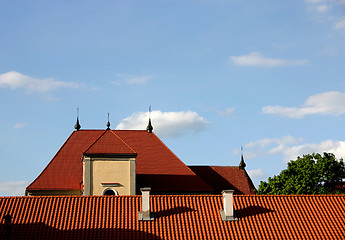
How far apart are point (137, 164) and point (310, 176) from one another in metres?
15.2

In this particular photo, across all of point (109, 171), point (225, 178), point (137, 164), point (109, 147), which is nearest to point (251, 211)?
point (109, 171)

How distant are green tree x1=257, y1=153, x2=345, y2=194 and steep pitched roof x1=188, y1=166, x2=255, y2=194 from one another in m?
7.25

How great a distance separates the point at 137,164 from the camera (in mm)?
50531

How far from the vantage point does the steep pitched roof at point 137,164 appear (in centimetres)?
4772

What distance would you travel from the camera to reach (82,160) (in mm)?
48719

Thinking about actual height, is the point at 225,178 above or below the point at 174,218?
above

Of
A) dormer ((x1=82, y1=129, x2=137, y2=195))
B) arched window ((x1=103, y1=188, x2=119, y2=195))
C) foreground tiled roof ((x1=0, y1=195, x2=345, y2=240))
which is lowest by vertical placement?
foreground tiled roof ((x1=0, y1=195, x2=345, y2=240))

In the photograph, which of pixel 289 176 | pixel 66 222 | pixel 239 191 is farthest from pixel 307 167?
pixel 66 222

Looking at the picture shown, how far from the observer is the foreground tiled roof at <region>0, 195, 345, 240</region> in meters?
30.6

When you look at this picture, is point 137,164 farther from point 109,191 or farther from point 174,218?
point 174,218

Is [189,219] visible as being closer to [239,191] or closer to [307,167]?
[307,167]

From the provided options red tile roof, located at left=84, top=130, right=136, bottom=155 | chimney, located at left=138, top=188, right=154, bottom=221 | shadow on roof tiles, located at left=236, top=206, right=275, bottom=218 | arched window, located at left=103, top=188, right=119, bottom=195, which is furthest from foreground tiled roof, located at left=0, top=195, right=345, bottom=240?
red tile roof, located at left=84, top=130, right=136, bottom=155

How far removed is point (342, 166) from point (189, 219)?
25.7 metres

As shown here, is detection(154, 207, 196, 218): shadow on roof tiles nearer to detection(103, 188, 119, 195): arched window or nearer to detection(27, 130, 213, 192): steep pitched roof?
detection(103, 188, 119, 195): arched window
